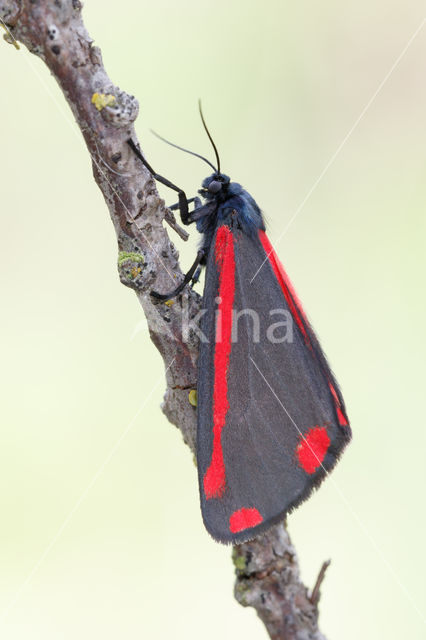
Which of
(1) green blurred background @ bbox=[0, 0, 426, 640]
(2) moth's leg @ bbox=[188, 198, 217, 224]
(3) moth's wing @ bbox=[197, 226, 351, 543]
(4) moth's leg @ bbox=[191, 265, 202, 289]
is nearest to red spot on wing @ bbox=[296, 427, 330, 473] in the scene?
(3) moth's wing @ bbox=[197, 226, 351, 543]

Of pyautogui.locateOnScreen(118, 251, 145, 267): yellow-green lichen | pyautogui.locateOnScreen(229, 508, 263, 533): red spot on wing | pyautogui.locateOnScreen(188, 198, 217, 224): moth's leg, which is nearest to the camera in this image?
pyautogui.locateOnScreen(118, 251, 145, 267): yellow-green lichen

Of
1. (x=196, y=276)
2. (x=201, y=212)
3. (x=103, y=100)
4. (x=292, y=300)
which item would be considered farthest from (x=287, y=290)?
(x=103, y=100)

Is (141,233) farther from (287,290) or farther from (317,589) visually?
(317,589)

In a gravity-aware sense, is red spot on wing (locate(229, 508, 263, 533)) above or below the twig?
above

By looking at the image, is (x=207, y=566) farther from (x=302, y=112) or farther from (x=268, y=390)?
(x=302, y=112)

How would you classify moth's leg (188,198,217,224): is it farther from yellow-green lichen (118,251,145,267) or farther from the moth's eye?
yellow-green lichen (118,251,145,267)

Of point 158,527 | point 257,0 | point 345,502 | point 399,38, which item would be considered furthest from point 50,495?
point 399,38

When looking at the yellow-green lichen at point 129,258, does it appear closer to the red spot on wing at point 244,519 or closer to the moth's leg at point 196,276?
the moth's leg at point 196,276
